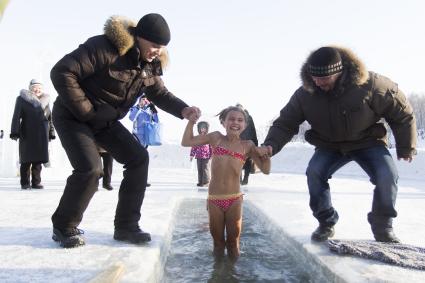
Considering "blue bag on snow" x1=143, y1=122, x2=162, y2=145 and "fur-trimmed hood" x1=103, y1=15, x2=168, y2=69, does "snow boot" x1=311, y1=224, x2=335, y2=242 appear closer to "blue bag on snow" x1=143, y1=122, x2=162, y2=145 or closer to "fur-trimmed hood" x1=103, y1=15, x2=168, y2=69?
"fur-trimmed hood" x1=103, y1=15, x2=168, y2=69

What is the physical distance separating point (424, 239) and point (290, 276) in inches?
62.4

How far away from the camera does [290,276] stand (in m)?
3.23

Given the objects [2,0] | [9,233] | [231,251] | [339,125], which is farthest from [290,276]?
[2,0]

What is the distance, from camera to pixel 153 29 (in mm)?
3424

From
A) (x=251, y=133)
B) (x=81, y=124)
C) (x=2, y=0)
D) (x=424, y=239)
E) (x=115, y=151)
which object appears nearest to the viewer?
(x=2, y=0)

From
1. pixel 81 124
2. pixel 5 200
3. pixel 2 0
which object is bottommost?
pixel 5 200

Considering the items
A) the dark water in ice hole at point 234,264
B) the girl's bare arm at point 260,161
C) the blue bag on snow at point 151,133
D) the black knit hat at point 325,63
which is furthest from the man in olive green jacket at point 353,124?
the blue bag on snow at point 151,133

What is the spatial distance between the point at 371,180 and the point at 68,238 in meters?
2.64

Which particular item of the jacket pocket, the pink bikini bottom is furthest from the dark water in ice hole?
the jacket pocket

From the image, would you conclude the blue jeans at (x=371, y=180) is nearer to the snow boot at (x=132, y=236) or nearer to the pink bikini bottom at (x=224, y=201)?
the pink bikini bottom at (x=224, y=201)

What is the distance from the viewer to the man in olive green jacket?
146 inches

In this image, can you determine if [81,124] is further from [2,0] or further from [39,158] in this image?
[39,158]

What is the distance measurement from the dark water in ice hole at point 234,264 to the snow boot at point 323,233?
0.27 meters

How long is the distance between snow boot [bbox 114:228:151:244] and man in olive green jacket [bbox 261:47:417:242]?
1.29 meters
